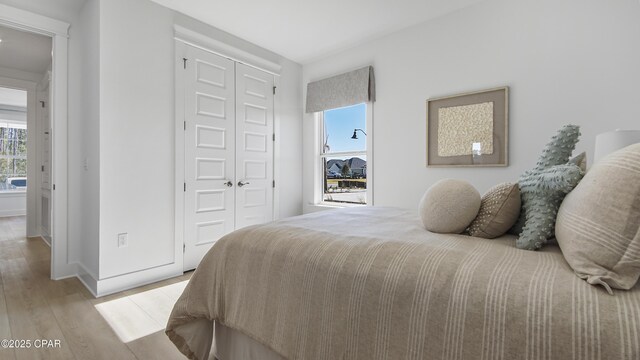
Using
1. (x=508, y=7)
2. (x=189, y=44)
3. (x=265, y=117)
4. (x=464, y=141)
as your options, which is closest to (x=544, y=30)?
(x=508, y=7)

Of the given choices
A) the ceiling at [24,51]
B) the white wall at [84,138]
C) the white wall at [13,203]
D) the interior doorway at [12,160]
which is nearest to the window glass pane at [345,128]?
the white wall at [84,138]

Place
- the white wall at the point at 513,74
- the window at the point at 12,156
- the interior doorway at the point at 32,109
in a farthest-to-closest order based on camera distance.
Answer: the window at the point at 12,156, the interior doorway at the point at 32,109, the white wall at the point at 513,74

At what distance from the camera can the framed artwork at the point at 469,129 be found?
2.60 meters

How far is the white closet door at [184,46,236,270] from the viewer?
301 centimetres

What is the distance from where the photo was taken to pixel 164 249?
2.82 meters

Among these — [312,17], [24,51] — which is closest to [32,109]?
[24,51]

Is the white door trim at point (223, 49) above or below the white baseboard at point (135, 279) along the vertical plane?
above

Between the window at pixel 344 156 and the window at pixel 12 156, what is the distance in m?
7.26

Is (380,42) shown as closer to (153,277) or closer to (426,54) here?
(426,54)

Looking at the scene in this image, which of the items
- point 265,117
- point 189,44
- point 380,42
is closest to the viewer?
point 189,44

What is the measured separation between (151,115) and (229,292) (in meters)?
2.12

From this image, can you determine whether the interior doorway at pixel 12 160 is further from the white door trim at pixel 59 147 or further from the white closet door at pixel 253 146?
the white closet door at pixel 253 146

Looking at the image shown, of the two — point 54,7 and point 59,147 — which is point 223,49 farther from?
point 59,147

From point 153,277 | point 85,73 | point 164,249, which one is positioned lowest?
point 153,277
